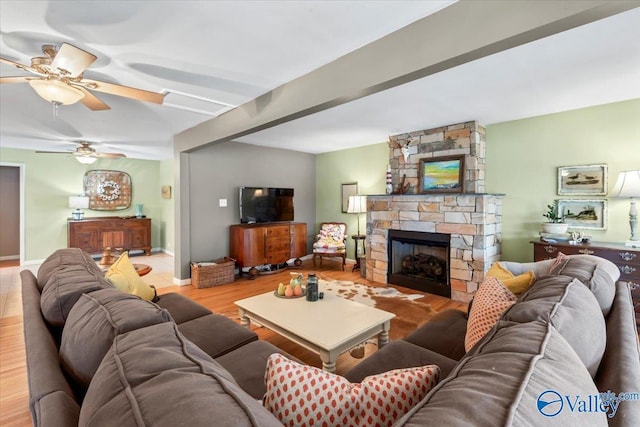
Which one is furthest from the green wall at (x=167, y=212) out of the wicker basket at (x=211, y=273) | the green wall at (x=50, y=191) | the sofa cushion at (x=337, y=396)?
the sofa cushion at (x=337, y=396)

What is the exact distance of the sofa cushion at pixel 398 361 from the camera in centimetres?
140

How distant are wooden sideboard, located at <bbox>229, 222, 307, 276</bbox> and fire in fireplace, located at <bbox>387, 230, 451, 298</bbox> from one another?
1817 mm

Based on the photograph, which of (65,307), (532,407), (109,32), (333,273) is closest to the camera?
(532,407)

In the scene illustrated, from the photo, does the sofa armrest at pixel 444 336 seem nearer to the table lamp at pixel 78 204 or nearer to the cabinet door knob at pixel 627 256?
the cabinet door knob at pixel 627 256

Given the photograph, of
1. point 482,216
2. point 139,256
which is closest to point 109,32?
point 482,216

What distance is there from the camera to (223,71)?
2.40 meters

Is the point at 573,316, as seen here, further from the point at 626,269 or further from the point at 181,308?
the point at 626,269

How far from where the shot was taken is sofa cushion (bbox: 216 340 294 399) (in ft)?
4.18

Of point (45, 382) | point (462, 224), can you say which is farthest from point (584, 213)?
point (45, 382)

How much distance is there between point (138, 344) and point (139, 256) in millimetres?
7091

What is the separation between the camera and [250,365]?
4.73ft

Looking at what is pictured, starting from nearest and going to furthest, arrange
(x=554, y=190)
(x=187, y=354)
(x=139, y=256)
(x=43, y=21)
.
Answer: (x=187, y=354) → (x=43, y=21) → (x=554, y=190) → (x=139, y=256)

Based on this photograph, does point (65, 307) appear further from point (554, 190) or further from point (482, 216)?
point (554, 190)

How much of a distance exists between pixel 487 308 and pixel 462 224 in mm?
2479
